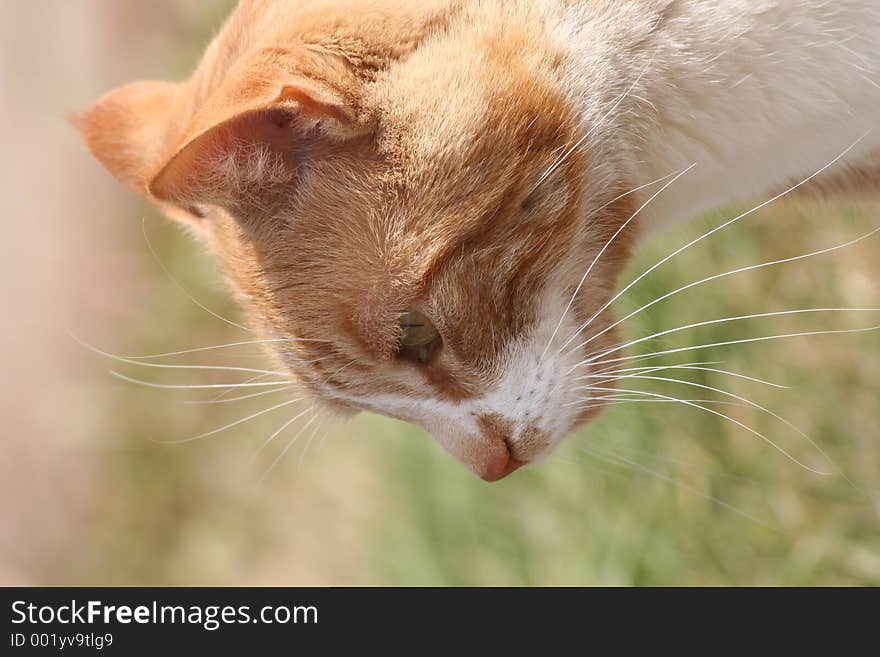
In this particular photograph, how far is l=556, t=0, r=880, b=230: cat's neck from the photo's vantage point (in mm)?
1204

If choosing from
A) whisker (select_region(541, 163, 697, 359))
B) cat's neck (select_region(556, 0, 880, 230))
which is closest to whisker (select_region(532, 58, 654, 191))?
cat's neck (select_region(556, 0, 880, 230))

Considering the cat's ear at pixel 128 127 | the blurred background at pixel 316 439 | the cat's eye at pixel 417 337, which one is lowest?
the blurred background at pixel 316 439

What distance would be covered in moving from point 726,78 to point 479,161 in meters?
0.38

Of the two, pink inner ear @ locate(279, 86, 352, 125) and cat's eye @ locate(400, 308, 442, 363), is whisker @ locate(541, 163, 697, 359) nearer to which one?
cat's eye @ locate(400, 308, 442, 363)

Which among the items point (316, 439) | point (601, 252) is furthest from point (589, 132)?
point (316, 439)

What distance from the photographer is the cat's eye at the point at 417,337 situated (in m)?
1.18

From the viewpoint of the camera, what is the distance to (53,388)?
3838 millimetres

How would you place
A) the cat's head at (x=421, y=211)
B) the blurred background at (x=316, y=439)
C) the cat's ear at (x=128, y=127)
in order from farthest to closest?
the blurred background at (x=316, y=439) → the cat's ear at (x=128, y=127) → the cat's head at (x=421, y=211)

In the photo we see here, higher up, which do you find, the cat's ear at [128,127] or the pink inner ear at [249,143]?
the pink inner ear at [249,143]

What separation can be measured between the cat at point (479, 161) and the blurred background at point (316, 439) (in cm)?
Answer: 40

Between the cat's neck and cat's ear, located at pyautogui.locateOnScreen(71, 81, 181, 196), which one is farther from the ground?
the cat's neck

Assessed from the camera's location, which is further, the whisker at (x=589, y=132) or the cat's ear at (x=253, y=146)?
the whisker at (x=589, y=132)

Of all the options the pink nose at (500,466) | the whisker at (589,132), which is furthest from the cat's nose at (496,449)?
the whisker at (589,132)

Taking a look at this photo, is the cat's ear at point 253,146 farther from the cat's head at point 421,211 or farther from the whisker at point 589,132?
the whisker at point 589,132
